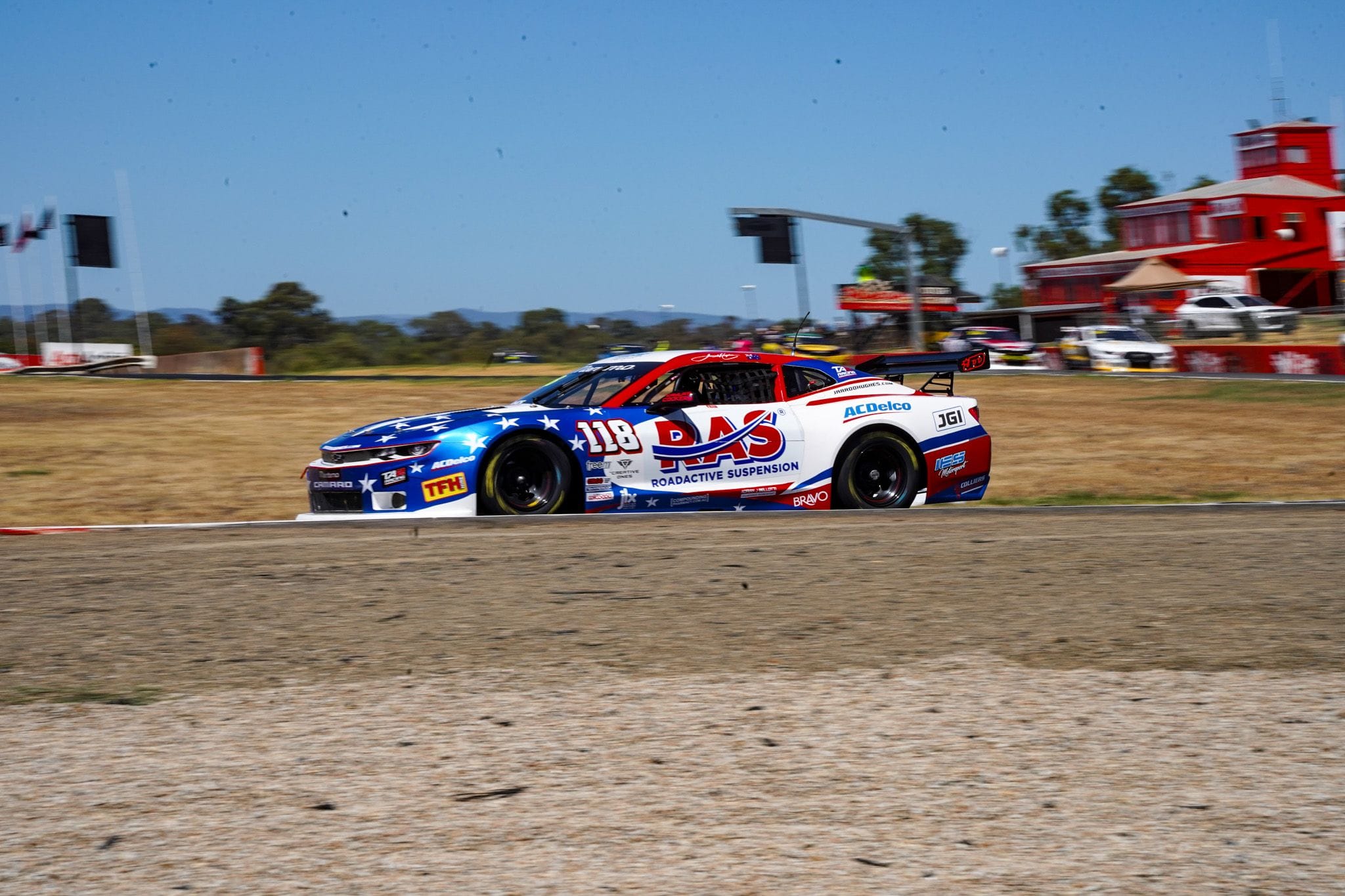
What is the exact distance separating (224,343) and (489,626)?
6845 cm

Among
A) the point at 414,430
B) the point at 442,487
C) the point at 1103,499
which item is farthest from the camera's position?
the point at 1103,499

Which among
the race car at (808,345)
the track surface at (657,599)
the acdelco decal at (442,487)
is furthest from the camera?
the race car at (808,345)

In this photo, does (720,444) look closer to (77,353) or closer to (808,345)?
(808,345)

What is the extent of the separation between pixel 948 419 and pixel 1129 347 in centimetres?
2615

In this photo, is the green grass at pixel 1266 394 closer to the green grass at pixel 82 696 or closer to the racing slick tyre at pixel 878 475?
the racing slick tyre at pixel 878 475

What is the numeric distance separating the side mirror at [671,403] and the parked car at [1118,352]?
27.3 meters

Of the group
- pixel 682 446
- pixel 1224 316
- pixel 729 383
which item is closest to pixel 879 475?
pixel 729 383

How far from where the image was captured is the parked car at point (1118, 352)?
34.3m

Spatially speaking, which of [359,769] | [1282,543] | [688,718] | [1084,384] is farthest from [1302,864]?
[1084,384]

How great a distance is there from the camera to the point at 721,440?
9508 millimetres

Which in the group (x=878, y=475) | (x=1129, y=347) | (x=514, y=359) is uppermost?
(x=514, y=359)

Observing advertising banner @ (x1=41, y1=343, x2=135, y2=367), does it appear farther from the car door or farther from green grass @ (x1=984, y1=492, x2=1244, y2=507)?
the car door

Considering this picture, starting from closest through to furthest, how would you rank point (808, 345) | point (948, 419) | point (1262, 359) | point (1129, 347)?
point (948, 419) < point (1262, 359) < point (1129, 347) < point (808, 345)

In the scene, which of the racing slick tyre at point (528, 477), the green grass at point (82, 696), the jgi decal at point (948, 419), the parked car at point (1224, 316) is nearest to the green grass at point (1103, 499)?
the jgi decal at point (948, 419)
